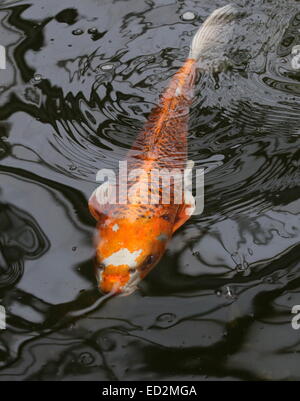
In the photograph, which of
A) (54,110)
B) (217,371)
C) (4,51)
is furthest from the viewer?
(4,51)

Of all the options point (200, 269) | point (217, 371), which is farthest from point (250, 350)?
point (200, 269)

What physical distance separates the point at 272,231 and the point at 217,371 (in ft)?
3.02

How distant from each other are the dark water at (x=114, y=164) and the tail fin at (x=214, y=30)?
100mm

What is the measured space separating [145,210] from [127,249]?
27 cm

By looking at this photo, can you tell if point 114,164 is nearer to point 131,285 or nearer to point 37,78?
point 131,285

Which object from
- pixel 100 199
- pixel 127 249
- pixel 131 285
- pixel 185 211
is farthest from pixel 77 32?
pixel 131 285

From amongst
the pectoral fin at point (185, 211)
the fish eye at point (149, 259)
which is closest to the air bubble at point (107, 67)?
the pectoral fin at point (185, 211)

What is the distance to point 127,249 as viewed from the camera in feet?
10.6

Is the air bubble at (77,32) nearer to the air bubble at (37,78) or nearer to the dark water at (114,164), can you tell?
the dark water at (114,164)

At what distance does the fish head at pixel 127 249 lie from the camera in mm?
3166

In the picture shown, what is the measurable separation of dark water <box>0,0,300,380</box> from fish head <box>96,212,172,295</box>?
0.22 ft

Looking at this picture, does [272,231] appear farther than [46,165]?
No

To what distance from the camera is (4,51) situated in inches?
184

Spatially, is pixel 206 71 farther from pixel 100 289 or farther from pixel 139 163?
pixel 100 289
